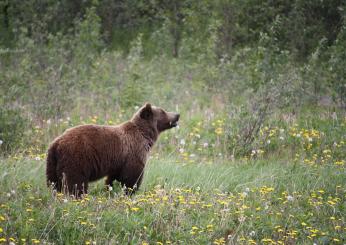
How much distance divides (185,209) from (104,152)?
145 cm

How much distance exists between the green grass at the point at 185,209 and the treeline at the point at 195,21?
30.4 feet

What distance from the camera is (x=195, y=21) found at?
20703 millimetres

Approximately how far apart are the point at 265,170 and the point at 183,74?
26.5 ft

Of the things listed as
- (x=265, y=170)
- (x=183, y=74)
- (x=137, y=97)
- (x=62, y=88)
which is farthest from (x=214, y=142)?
(x=183, y=74)

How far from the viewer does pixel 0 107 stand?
1016cm

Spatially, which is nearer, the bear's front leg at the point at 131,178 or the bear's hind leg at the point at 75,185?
the bear's hind leg at the point at 75,185

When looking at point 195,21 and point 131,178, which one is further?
point 195,21

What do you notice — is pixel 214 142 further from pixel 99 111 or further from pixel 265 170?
pixel 99 111

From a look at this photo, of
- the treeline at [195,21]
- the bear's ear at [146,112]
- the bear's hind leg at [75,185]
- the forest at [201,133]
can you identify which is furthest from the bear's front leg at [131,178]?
the treeline at [195,21]

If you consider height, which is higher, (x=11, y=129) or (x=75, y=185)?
(x=11, y=129)

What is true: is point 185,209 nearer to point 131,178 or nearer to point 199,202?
point 199,202

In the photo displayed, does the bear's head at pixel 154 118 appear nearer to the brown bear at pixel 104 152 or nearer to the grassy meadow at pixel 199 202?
the brown bear at pixel 104 152

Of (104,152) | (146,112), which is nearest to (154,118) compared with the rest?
(146,112)

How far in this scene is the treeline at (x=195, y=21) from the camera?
64.4ft
